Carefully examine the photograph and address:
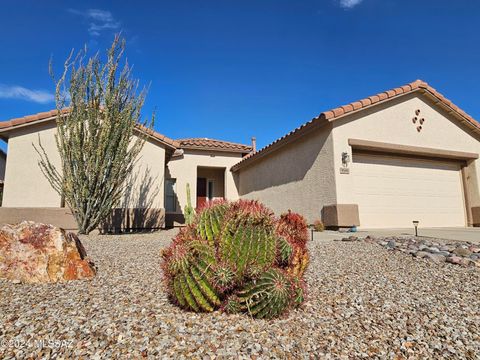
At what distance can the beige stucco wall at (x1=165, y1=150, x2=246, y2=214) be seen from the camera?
13289mm

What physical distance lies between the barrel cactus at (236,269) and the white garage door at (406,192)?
6.58m

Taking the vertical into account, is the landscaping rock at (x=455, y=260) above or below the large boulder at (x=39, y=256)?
below

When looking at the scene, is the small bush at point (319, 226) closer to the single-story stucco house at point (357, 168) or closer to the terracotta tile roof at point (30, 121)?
the single-story stucco house at point (357, 168)

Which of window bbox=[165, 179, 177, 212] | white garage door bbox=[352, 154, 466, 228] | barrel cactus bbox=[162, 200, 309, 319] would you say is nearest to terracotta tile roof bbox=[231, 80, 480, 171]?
white garage door bbox=[352, 154, 466, 228]

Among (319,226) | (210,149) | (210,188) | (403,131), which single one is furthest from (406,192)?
(210,188)

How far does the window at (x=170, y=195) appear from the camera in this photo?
43.3 feet

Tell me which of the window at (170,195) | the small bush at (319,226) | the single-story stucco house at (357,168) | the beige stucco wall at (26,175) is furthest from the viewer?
the window at (170,195)

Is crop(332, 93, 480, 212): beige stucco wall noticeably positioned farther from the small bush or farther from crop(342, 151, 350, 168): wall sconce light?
the small bush

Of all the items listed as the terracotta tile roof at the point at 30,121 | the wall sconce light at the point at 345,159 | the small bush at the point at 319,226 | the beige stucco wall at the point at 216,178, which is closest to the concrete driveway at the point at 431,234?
the small bush at the point at 319,226

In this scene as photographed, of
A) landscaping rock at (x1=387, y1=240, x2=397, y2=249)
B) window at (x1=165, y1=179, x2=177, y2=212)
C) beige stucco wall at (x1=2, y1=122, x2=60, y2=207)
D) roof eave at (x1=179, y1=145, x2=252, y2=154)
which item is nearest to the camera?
landscaping rock at (x1=387, y1=240, x2=397, y2=249)

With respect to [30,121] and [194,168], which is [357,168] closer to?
[194,168]

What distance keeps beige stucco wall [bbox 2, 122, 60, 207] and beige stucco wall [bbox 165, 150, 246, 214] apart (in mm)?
5208

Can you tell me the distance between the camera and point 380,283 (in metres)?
2.96

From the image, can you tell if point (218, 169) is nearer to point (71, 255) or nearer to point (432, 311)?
point (71, 255)
